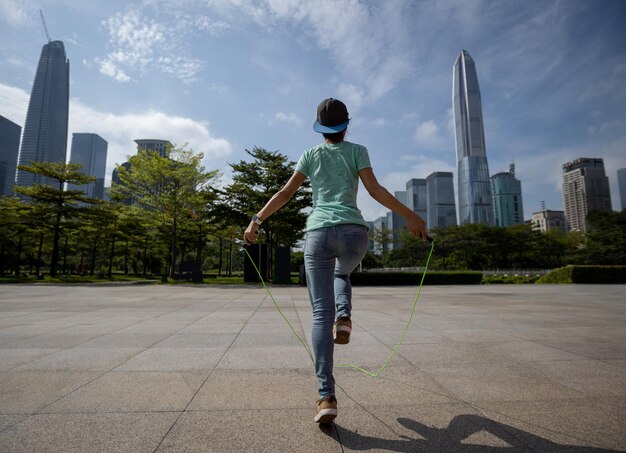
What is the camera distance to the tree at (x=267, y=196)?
24719mm

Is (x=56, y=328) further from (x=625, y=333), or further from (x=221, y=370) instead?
(x=625, y=333)

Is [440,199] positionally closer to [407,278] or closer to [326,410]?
[407,278]

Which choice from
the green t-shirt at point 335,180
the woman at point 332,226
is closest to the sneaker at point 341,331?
the woman at point 332,226

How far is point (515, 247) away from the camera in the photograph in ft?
167

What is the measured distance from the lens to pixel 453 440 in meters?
1.77

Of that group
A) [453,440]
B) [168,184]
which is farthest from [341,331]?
[168,184]

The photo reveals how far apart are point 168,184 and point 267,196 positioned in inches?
309

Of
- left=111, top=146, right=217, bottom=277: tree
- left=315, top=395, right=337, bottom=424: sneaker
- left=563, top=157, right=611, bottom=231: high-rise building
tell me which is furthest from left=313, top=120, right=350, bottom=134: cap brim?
left=563, top=157, right=611, bottom=231: high-rise building

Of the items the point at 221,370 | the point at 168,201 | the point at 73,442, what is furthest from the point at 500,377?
the point at 168,201

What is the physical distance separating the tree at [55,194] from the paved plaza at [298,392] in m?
25.4

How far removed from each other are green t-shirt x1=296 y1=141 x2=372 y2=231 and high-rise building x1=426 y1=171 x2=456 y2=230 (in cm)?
16879

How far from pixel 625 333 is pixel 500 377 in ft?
11.8

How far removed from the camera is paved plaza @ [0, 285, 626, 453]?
177cm

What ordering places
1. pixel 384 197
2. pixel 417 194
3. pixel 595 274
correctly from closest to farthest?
1. pixel 384 197
2. pixel 595 274
3. pixel 417 194
